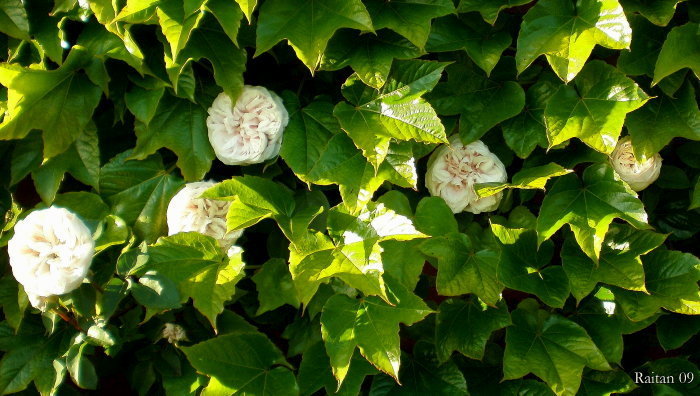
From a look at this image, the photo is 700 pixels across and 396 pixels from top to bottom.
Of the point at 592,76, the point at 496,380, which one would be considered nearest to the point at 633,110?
the point at 592,76

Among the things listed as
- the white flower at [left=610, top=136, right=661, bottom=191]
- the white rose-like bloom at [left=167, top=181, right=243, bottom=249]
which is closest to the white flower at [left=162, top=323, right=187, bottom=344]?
the white rose-like bloom at [left=167, top=181, right=243, bottom=249]

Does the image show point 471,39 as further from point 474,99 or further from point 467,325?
point 467,325

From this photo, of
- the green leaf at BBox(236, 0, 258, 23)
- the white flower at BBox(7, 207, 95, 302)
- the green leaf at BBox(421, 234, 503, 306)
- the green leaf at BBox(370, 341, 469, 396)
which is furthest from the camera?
the green leaf at BBox(370, 341, 469, 396)

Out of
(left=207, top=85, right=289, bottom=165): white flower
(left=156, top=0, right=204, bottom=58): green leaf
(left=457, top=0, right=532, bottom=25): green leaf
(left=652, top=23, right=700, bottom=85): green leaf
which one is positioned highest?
(left=156, top=0, right=204, bottom=58): green leaf

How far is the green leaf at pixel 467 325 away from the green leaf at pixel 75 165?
2.74ft

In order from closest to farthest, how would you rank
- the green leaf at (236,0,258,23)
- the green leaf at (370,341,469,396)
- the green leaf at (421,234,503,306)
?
the green leaf at (236,0,258,23)
the green leaf at (421,234,503,306)
the green leaf at (370,341,469,396)

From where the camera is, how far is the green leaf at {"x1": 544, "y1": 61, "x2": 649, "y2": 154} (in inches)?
54.5

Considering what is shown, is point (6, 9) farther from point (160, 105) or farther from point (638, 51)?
point (638, 51)

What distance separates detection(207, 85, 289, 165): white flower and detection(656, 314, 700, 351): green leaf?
1.00 metres

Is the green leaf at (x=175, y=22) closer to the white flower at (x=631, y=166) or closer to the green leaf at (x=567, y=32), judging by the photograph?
the green leaf at (x=567, y=32)

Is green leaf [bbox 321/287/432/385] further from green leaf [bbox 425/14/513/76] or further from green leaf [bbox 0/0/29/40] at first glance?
green leaf [bbox 0/0/29/40]

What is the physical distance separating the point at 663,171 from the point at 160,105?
1161mm

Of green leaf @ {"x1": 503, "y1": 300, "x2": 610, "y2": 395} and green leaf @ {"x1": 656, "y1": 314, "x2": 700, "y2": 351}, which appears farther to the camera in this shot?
green leaf @ {"x1": 656, "y1": 314, "x2": 700, "y2": 351}

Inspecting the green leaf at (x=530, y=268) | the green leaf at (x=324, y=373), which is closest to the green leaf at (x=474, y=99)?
the green leaf at (x=530, y=268)
